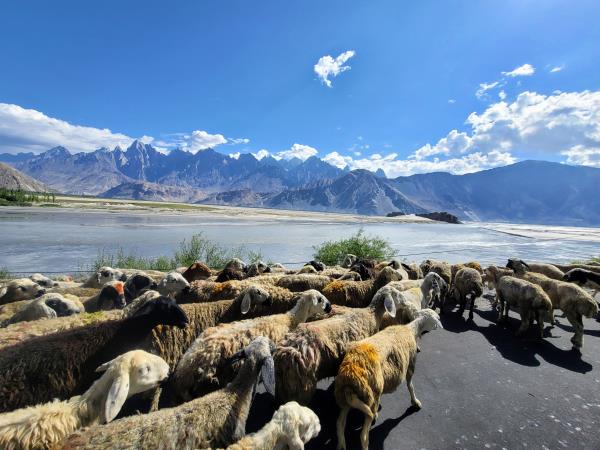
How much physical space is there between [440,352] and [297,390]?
14.3ft

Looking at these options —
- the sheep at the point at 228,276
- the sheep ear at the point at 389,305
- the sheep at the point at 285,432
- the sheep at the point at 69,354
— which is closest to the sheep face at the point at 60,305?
the sheep at the point at 69,354

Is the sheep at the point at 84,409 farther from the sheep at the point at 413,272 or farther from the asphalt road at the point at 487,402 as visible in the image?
the sheep at the point at 413,272

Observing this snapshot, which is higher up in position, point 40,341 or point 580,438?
point 40,341

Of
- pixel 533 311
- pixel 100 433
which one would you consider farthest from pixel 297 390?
pixel 533 311

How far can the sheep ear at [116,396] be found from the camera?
149 inches

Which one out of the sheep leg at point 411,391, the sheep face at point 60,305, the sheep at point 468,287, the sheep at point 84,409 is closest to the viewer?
the sheep at point 84,409

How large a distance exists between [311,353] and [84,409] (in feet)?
9.62

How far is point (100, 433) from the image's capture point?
3414 mm

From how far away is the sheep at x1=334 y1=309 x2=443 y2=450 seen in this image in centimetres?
432

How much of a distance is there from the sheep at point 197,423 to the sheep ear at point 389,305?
316cm

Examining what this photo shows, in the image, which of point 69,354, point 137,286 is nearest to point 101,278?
point 137,286

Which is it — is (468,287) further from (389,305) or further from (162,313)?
(162,313)

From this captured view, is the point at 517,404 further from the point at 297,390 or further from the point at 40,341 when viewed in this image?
the point at 40,341

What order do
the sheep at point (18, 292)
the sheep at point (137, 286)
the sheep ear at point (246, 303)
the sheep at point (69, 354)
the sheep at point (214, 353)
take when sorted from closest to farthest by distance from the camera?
the sheep at point (69, 354) → the sheep at point (214, 353) → the sheep ear at point (246, 303) → the sheep at point (18, 292) → the sheep at point (137, 286)
